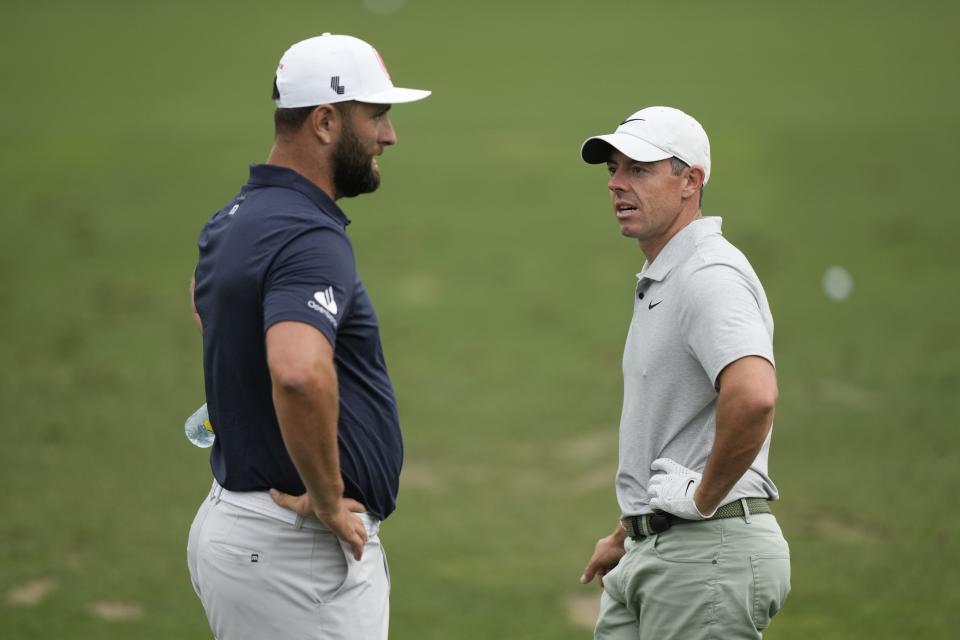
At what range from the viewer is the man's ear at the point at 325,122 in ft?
11.2

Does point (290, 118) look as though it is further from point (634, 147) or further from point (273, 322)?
point (634, 147)

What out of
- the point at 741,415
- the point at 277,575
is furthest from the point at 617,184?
the point at 277,575

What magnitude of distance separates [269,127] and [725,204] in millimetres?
7375

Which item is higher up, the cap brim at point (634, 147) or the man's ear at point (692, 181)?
the cap brim at point (634, 147)

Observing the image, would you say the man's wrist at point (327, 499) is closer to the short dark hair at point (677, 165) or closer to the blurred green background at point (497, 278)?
the short dark hair at point (677, 165)

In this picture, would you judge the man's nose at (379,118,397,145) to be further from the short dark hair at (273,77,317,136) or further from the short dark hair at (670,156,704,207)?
the short dark hair at (670,156,704,207)

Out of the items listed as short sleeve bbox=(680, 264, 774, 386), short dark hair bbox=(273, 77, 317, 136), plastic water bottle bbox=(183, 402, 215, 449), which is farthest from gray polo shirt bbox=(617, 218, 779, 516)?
plastic water bottle bbox=(183, 402, 215, 449)

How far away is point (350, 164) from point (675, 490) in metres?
1.25

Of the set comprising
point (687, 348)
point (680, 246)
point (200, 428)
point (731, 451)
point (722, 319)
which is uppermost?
point (680, 246)

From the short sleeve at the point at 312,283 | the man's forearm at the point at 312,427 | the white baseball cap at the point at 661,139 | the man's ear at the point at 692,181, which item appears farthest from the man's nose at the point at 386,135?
the man's ear at the point at 692,181

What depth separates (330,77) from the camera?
338cm

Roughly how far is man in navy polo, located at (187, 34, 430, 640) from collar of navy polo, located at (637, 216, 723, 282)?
835 mm

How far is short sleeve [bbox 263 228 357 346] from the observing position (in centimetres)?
310

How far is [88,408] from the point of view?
10305 mm
